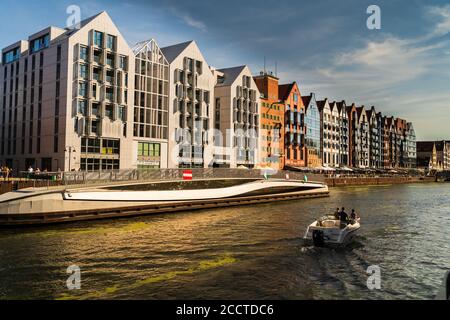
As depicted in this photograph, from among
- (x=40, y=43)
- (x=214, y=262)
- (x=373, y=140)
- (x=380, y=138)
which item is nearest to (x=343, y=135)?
(x=373, y=140)

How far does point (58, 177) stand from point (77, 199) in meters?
5.75

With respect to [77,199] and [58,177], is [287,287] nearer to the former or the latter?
[77,199]

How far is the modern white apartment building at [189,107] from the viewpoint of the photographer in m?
84.4

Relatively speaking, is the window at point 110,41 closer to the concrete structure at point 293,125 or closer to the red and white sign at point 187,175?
the red and white sign at point 187,175

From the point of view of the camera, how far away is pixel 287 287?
18844 mm

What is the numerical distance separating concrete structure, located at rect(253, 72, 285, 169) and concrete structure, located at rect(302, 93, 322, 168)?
54.6 ft

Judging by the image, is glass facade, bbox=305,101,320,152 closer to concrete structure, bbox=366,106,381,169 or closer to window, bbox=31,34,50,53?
concrete structure, bbox=366,106,381,169

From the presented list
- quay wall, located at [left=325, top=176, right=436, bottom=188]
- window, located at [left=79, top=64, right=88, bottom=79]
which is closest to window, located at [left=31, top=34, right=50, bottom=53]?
window, located at [left=79, top=64, right=88, bottom=79]

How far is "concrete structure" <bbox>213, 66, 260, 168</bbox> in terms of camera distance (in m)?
98.2

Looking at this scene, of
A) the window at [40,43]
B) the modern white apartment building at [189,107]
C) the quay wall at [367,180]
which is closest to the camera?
the window at [40,43]

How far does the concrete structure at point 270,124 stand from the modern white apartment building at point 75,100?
4632cm

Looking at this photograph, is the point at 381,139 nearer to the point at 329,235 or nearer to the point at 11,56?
the point at 11,56

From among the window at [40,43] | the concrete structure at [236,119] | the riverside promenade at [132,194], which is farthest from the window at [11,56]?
the riverside promenade at [132,194]

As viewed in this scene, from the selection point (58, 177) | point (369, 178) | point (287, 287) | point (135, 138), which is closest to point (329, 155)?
point (369, 178)
